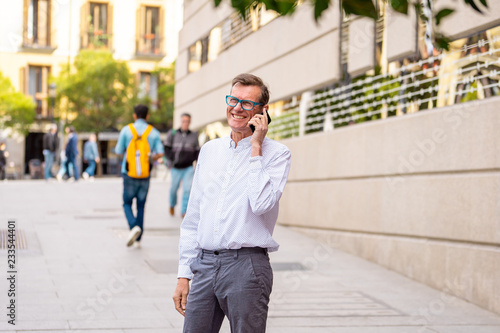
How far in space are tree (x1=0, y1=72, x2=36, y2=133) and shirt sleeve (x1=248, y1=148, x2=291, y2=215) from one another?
38.4 metres

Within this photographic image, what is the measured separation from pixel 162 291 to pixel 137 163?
2713mm

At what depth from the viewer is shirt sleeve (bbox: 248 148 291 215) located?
3393 mm

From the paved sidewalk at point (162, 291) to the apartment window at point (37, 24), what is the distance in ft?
110

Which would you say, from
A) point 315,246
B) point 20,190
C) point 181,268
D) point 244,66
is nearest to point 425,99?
point 315,246

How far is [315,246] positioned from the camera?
10.8 metres

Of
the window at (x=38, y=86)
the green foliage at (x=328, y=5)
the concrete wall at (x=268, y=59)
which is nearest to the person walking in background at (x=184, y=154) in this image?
the concrete wall at (x=268, y=59)

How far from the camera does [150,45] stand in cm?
4619

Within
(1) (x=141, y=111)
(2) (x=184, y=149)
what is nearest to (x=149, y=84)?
(2) (x=184, y=149)

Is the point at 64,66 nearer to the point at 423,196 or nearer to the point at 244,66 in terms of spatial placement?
the point at 244,66

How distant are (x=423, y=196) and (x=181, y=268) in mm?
5266

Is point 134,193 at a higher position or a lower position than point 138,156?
lower

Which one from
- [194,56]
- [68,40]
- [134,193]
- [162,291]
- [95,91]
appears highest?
[68,40]

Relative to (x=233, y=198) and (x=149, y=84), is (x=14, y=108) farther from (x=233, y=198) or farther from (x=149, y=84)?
(x=233, y=198)

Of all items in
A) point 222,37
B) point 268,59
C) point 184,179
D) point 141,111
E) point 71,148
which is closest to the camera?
point 141,111
